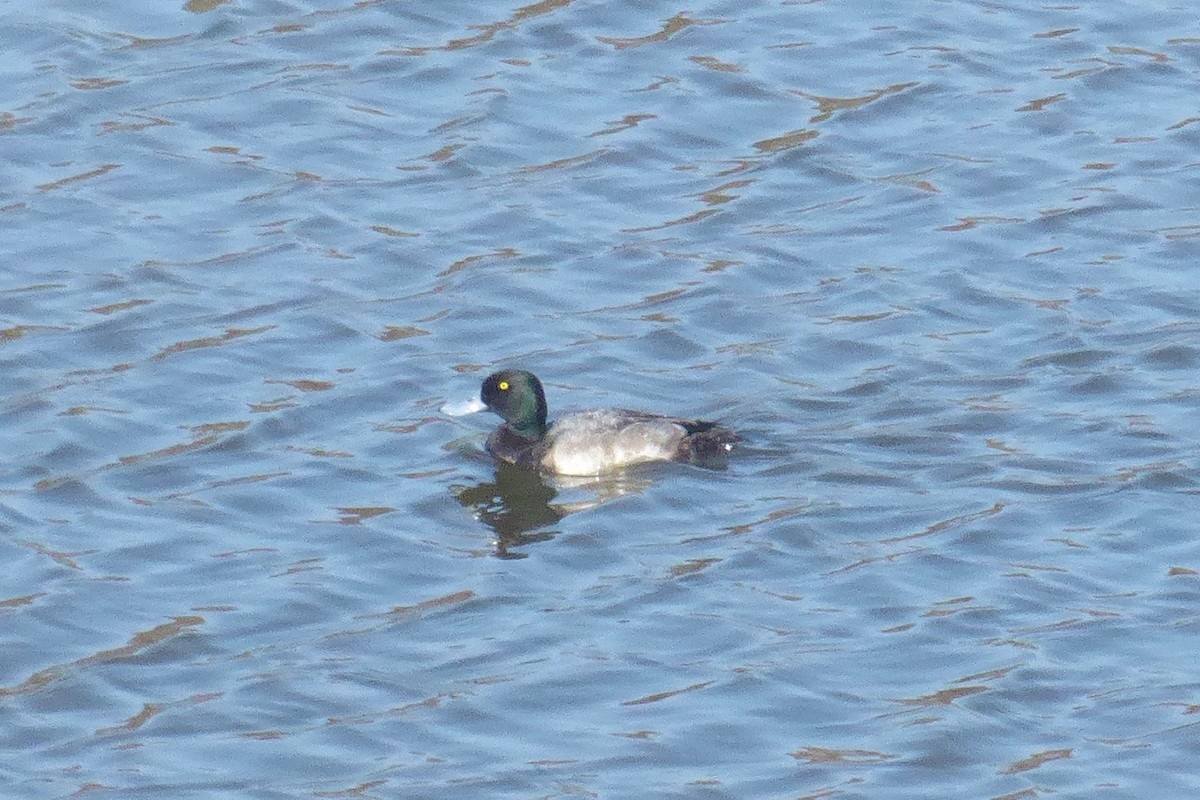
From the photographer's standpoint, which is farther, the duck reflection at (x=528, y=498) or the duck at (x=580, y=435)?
the duck at (x=580, y=435)

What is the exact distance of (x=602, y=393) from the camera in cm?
1384

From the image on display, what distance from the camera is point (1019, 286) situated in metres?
14.7

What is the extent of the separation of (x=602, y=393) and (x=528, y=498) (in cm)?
99

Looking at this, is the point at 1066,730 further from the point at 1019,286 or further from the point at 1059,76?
the point at 1059,76

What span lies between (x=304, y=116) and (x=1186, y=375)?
622cm

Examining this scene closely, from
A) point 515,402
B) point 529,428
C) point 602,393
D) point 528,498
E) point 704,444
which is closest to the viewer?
point 704,444

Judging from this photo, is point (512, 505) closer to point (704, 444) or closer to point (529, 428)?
point (529, 428)

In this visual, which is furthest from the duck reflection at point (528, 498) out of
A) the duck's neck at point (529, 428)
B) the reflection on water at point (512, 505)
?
the duck's neck at point (529, 428)

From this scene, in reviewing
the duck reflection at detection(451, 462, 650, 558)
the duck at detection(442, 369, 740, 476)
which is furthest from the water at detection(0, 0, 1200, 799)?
the duck at detection(442, 369, 740, 476)

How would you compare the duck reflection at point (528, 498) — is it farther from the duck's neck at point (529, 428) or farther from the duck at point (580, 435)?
the duck's neck at point (529, 428)

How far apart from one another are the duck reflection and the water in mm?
39

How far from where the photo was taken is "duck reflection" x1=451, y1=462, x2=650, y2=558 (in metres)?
12.5

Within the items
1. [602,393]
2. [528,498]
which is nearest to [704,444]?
[528,498]

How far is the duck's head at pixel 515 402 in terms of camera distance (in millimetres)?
13195
